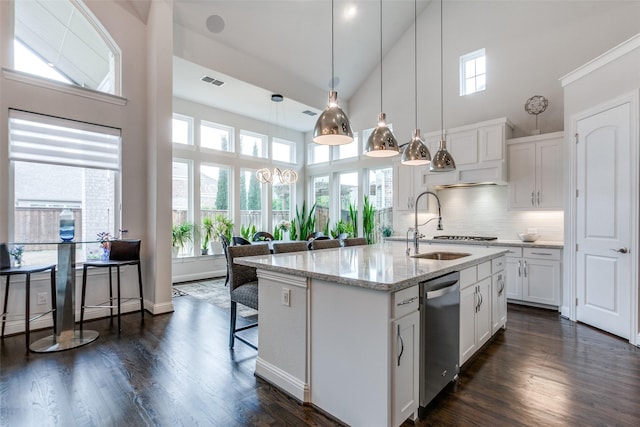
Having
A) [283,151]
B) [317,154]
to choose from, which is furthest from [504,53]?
[283,151]

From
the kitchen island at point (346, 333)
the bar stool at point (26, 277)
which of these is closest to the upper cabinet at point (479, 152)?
the kitchen island at point (346, 333)

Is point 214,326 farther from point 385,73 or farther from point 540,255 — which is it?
point 385,73

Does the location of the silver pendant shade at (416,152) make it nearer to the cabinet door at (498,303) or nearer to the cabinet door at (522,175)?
the cabinet door at (498,303)

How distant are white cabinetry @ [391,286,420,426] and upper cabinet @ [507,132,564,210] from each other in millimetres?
3835

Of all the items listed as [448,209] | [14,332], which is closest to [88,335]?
[14,332]

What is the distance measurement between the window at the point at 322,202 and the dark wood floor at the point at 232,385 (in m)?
4.88

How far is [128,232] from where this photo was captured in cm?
418

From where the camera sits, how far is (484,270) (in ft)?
9.68

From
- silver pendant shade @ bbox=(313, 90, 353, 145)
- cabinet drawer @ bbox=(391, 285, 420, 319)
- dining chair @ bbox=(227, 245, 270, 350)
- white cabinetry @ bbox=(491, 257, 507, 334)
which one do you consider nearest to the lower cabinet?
white cabinetry @ bbox=(491, 257, 507, 334)

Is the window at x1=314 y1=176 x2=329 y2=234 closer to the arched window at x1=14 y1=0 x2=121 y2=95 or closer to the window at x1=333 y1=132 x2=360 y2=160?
the window at x1=333 y1=132 x2=360 y2=160

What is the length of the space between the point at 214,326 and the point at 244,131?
16.1 feet

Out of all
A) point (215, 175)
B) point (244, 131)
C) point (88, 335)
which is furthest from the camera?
point (244, 131)

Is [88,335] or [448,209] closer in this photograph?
[88,335]

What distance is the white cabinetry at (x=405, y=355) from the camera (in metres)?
1.74
